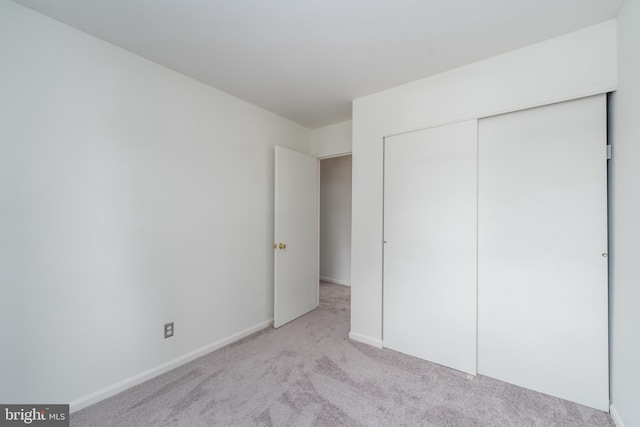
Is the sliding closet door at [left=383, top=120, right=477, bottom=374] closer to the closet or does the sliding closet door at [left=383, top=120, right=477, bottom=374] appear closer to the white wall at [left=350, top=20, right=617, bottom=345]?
the closet

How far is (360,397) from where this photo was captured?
1.78m

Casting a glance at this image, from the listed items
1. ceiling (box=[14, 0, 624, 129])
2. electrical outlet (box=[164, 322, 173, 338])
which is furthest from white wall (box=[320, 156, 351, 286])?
electrical outlet (box=[164, 322, 173, 338])

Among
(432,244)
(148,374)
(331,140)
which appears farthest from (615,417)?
(331,140)

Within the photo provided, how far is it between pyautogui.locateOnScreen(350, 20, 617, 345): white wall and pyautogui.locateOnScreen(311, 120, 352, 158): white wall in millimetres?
610

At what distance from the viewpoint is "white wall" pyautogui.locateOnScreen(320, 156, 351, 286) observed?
4.69 m

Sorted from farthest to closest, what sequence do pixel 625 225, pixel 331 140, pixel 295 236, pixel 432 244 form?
pixel 331 140 → pixel 295 236 → pixel 432 244 → pixel 625 225

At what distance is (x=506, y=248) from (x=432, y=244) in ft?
1.71

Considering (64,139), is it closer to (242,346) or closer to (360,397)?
(242,346)

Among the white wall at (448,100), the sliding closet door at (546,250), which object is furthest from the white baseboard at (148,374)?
the sliding closet door at (546,250)

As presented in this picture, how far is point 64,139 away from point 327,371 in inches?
97.2

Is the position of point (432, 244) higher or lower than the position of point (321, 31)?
lower

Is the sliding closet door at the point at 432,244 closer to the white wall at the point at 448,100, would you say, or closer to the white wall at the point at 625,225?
the white wall at the point at 448,100

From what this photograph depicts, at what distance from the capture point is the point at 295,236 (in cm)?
317

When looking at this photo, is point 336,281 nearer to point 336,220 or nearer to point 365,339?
point 336,220
